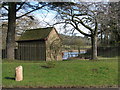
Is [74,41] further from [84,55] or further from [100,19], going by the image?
[100,19]

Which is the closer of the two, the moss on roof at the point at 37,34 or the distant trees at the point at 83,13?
the distant trees at the point at 83,13

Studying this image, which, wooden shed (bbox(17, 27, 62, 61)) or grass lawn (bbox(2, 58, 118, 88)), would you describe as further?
wooden shed (bbox(17, 27, 62, 61))

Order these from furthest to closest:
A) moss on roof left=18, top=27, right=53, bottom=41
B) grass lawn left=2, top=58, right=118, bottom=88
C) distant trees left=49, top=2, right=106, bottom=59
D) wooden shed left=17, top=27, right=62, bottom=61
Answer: moss on roof left=18, top=27, right=53, bottom=41
wooden shed left=17, top=27, right=62, bottom=61
distant trees left=49, top=2, right=106, bottom=59
grass lawn left=2, top=58, right=118, bottom=88

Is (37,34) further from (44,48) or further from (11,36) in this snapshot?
(11,36)

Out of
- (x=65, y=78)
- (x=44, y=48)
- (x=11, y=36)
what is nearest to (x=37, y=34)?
(x=44, y=48)

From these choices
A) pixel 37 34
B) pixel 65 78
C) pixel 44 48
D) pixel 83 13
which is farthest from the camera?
pixel 37 34

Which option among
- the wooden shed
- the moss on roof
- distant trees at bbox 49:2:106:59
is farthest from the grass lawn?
the moss on roof

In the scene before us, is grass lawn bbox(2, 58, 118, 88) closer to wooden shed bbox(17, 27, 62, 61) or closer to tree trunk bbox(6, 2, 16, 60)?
tree trunk bbox(6, 2, 16, 60)

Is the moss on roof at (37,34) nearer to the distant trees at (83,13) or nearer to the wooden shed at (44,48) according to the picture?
the wooden shed at (44,48)

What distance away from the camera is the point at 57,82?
24.6 ft

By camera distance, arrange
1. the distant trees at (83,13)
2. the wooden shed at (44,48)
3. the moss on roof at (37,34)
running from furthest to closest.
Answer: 1. the moss on roof at (37,34)
2. the wooden shed at (44,48)
3. the distant trees at (83,13)

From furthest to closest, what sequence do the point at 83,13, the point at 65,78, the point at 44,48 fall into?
the point at 44,48 → the point at 83,13 → the point at 65,78

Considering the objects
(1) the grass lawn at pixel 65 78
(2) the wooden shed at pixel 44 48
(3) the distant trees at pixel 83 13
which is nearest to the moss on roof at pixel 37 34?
(2) the wooden shed at pixel 44 48

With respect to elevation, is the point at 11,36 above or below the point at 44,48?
above
